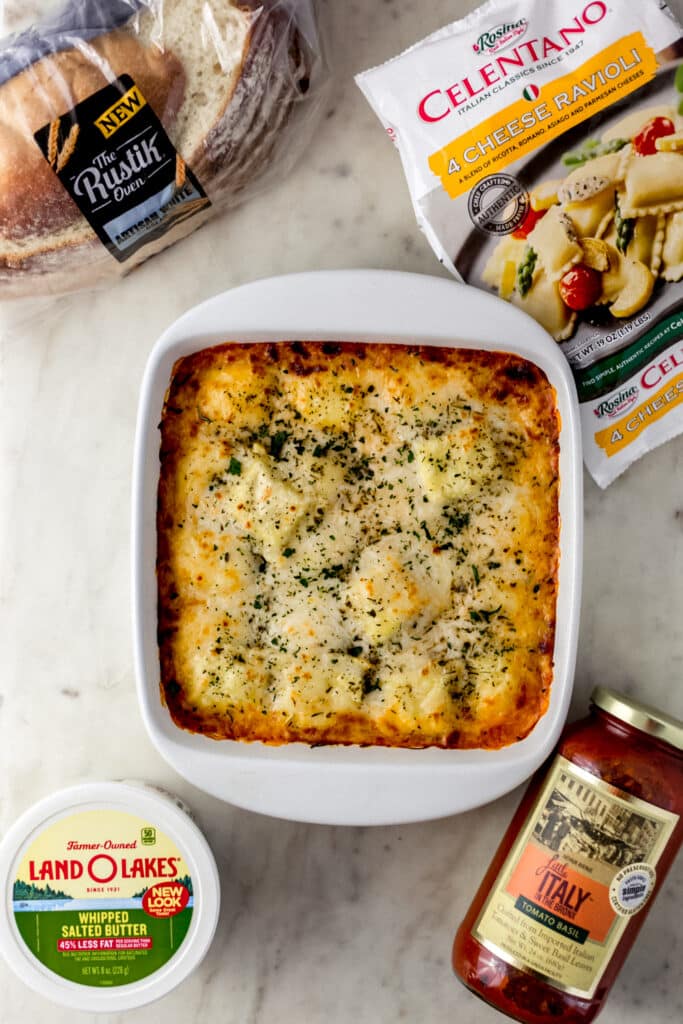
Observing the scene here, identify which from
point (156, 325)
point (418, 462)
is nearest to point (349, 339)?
point (418, 462)

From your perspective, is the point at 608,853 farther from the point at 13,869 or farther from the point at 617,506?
the point at 13,869

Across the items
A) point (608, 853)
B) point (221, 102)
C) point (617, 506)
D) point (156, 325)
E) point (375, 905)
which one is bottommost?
point (375, 905)

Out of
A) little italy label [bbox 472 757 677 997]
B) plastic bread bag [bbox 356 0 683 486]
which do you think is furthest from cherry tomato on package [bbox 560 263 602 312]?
little italy label [bbox 472 757 677 997]

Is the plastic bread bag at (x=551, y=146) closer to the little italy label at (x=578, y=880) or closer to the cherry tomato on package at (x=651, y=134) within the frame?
the cherry tomato on package at (x=651, y=134)

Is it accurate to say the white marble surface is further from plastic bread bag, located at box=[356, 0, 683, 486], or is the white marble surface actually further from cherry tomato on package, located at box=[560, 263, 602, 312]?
cherry tomato on package, located at box=[560, 263, 602, 312]

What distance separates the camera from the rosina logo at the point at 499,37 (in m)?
1.45

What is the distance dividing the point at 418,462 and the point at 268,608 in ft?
1.02

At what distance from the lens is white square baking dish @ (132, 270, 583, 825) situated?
4.42 ft

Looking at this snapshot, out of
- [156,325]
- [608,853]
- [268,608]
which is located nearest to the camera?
[608,853]

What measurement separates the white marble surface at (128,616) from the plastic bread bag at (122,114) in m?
0.15

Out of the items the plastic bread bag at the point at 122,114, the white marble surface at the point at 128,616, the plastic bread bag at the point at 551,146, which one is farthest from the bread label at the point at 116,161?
the plastic bread bag at the point at 551,146

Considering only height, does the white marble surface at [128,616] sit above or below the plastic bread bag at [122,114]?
Answer: below

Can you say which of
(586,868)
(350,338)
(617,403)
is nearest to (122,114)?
(350,338)

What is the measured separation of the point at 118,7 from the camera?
139 centimetres
